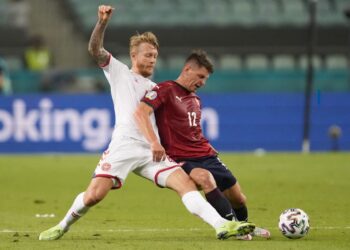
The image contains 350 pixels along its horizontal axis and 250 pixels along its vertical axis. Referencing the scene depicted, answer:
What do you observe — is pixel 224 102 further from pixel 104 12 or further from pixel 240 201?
pixel 104 12

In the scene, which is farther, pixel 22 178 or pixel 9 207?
pixel 22 178

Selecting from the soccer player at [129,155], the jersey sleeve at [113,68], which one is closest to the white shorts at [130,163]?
the soccer player at [129,155]

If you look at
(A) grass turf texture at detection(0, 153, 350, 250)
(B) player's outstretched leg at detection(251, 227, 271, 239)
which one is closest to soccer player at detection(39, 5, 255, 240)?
(A) grass turf texture at detection(0, 153, 350, 250)

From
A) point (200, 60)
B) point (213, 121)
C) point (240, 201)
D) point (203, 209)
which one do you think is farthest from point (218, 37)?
point (203, 209)

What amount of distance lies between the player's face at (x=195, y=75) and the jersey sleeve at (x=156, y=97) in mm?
246

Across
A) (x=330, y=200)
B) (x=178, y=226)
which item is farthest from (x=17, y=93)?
(x=178, y=226)

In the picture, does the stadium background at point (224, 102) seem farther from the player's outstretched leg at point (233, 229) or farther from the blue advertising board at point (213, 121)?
the player's outstretched leg at point (233, 229)

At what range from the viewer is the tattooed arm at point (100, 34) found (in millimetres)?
8984

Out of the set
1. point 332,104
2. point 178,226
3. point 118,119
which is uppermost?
point 332,104

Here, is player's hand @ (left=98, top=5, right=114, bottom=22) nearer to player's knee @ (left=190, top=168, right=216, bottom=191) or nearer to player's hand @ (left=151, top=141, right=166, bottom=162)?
player's hand @ (left=151, top=141, right=166, bottom=162)

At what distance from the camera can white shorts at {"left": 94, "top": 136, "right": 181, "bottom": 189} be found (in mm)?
9094

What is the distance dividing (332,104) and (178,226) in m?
13.1

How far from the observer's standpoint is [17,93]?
22703 mm

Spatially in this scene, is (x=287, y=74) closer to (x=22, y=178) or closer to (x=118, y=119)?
(x=22, y=178)
